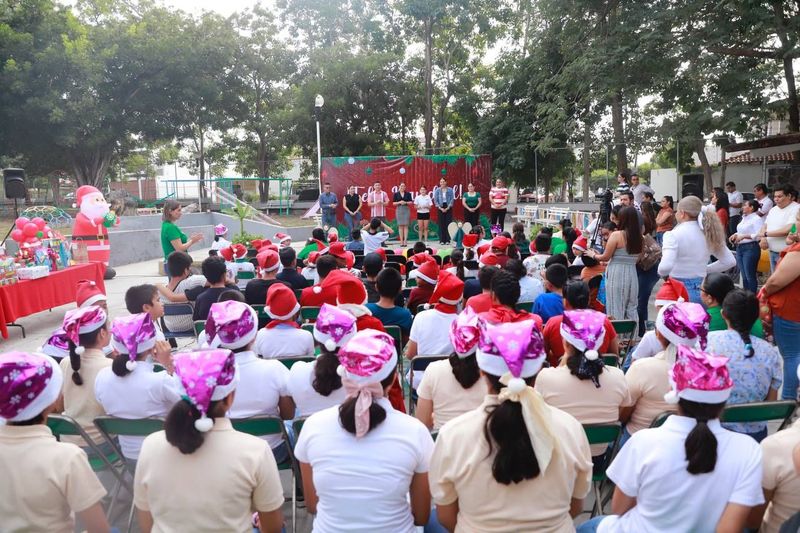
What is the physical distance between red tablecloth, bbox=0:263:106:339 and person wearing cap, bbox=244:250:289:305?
3.74 meters

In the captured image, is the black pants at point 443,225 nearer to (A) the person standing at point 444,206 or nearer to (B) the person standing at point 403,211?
(A) the person standing at point 444,206

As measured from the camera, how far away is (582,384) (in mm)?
2955

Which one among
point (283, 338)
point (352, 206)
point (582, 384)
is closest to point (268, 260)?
point (283, 338)

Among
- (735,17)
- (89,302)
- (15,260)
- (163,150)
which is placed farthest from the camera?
(163,150)

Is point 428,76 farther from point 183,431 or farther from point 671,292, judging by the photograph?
point 183,431

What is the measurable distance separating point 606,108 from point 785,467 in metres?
22.5

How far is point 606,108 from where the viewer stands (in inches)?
894

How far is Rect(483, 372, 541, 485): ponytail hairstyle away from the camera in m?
1.92

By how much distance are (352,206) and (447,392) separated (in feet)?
44.9

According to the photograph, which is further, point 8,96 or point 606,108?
point 8,96

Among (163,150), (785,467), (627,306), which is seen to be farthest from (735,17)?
(163,150)

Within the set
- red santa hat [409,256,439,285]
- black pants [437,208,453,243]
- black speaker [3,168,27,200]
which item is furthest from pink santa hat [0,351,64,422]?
black pants [437,208,453,243]

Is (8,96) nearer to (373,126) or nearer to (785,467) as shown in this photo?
(373,126)

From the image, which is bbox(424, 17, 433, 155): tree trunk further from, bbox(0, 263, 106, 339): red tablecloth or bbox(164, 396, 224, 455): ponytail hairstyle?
bbox(164, 396, 224, 455): ponytail hairstyle
